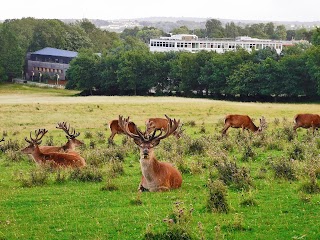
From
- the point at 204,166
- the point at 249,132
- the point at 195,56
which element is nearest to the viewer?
the point at 204,166

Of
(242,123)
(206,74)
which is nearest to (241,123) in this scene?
(242,123)

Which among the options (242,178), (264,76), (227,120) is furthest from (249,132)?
(264,76)

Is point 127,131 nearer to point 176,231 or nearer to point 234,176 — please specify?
point 234,176

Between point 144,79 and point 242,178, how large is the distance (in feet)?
231

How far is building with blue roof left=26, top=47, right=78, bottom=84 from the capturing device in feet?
375

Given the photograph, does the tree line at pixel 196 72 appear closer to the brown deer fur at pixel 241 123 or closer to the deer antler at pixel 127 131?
the brown deer fur at pixel 241 123

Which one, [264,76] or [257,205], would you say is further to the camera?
[264,76]

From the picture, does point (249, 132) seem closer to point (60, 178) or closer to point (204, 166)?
point (204, 166)

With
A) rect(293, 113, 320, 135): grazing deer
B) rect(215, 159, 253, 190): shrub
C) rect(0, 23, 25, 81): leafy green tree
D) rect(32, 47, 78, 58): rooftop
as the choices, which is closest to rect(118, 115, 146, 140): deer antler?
rect(215, 159, 253, 190): shrub

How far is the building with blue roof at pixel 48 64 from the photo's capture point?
114 metres

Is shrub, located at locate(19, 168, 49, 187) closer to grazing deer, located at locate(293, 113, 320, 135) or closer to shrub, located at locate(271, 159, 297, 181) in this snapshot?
shrub, located at locate(271, 159, 297, 181)

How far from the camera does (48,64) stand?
115125 mm

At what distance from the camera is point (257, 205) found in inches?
509

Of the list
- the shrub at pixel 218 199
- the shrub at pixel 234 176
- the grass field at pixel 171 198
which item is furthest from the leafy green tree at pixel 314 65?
the shrub at pixel 218 199
